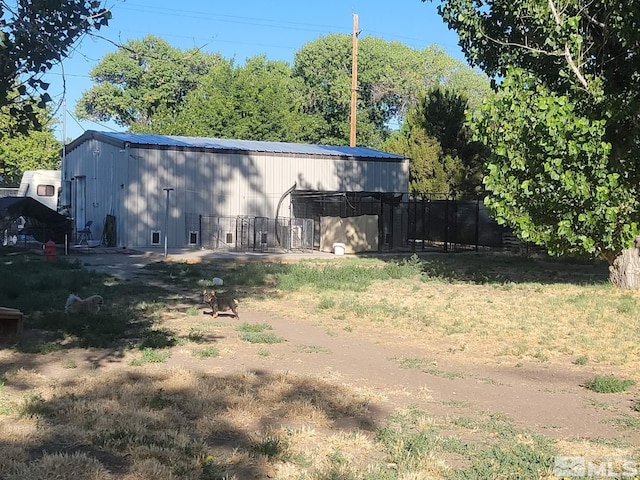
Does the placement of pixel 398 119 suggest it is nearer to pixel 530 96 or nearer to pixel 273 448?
pixel 530 96

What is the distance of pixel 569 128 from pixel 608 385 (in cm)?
668

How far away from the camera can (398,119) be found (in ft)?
210

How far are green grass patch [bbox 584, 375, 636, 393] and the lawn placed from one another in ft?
0.07

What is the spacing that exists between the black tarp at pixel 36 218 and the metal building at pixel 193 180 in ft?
7.86

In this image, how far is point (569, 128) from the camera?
12555 mm

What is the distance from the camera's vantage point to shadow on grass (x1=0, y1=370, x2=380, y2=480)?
4.52m

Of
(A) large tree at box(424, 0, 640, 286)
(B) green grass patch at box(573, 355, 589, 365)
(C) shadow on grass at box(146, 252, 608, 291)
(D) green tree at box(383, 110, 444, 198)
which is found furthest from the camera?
(D) green tree at box(383, 110, 444, 198)

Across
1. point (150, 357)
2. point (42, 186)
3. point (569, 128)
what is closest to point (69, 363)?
point (150, 357)

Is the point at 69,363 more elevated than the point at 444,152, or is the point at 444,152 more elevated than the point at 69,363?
the point at 444,152

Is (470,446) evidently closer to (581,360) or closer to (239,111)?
(581,360)

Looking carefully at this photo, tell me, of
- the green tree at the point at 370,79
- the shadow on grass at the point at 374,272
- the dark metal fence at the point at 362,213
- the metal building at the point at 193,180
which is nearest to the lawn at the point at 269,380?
the shadow on grass at the point at 374,272

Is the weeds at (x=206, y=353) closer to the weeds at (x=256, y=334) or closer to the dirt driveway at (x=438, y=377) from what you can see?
the dirt driveway at (x=438, y=377)

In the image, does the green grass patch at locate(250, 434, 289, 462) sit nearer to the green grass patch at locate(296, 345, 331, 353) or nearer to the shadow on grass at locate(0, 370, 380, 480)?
the shadow on grass at locate(0, 370, 380, 480)

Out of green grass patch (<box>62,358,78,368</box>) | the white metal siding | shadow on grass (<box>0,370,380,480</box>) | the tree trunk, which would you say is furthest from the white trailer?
shadow on grass (<box>0,370,380,480</box>)
